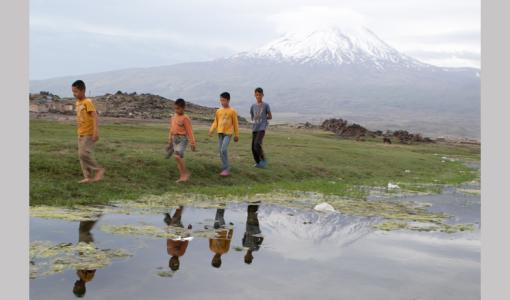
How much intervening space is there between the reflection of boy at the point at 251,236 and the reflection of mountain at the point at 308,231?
0.13 meters

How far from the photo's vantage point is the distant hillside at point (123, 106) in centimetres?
4744

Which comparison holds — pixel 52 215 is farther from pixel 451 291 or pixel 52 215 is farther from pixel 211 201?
pixel 451 291

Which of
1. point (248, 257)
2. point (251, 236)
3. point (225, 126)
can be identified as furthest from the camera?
point (225, 126)

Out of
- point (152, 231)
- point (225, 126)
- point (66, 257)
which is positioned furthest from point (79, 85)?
point (66, 257)

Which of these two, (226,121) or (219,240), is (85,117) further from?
(219,240)

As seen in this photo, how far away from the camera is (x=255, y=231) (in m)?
10.9

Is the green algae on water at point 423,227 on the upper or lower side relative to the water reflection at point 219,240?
lower

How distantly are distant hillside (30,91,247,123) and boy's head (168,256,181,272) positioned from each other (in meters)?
40.0

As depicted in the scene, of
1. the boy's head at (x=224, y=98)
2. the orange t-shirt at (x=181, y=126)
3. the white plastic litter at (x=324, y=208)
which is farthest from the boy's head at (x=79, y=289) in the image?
the boy's head at (x=224, y=98)

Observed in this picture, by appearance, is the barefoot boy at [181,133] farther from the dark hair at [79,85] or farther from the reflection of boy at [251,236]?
the reflection of boy at [251,236]

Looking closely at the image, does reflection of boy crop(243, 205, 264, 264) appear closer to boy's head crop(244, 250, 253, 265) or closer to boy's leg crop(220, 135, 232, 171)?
boy's head crop(244, 250, 253, 265)

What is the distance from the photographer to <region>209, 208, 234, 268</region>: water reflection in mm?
8715

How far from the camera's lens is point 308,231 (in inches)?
440

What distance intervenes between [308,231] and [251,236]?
4.43ft
